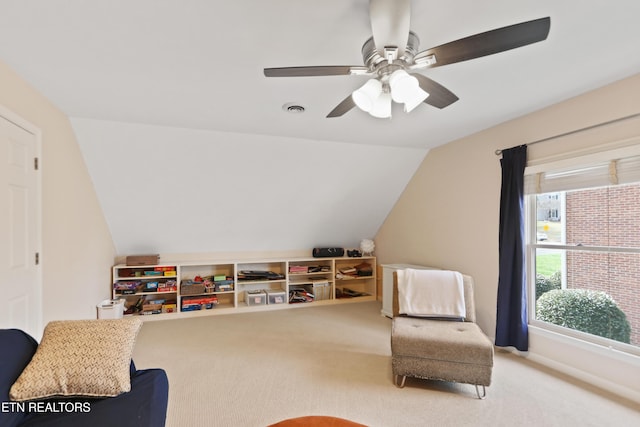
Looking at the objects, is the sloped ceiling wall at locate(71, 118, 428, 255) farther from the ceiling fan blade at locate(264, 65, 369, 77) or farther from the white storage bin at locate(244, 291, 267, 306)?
the ceiling fan blade at locate(264, 65, 369, 77)

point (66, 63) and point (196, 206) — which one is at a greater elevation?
point (66, 63)

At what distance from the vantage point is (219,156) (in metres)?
3.66

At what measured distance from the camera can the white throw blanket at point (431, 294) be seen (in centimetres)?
286

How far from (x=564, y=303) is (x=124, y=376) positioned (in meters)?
3.33

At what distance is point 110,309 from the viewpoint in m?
3.53

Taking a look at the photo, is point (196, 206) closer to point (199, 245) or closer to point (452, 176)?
point (199, 245)

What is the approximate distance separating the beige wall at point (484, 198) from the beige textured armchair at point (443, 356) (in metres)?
0.92

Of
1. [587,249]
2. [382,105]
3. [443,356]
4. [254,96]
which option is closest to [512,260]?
[587,249]

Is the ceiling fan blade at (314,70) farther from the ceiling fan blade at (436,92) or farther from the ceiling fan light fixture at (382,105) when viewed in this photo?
the ceiling fan blade at (436,92)

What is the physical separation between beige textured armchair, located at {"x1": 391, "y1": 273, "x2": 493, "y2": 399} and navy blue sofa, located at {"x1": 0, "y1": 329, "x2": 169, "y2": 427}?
1.62 m

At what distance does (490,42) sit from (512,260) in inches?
91.3

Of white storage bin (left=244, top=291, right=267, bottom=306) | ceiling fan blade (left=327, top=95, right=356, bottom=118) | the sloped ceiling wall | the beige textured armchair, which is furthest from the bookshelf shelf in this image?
ceiling fan blade (left=327, top=95, right=356, bottom=118)

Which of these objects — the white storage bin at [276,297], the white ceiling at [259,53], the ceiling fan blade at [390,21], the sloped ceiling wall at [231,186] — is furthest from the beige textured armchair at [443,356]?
the white storage bin at [276,297]

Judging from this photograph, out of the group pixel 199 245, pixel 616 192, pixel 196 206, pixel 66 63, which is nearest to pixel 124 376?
pixel 66 63
